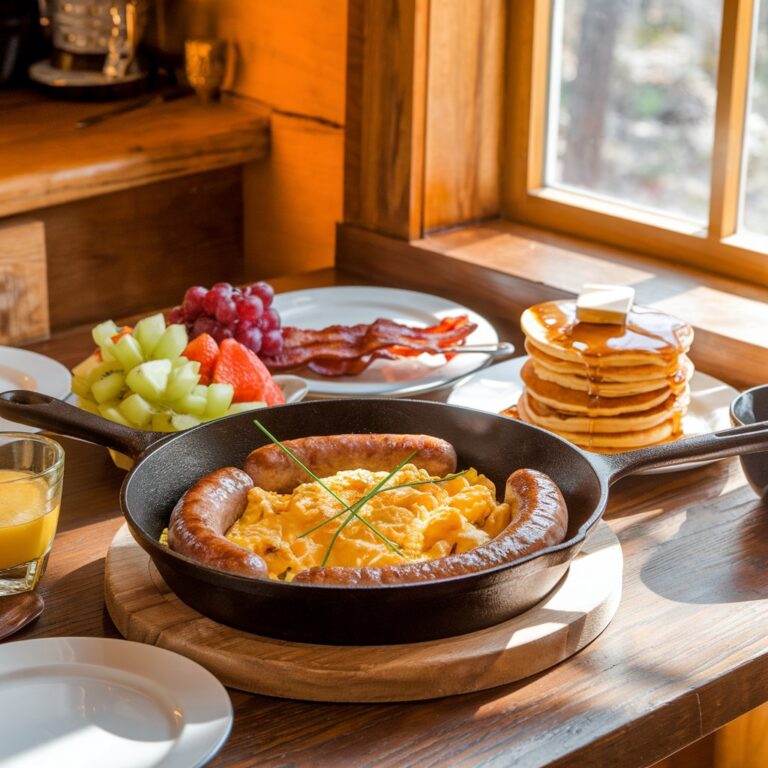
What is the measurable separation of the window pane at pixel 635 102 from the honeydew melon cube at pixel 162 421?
1176 mm

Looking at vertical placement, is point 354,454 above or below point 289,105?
below

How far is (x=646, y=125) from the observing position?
2.43 meters

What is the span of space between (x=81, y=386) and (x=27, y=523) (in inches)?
15.0

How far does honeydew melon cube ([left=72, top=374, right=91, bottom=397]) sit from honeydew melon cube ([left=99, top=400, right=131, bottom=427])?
4cm

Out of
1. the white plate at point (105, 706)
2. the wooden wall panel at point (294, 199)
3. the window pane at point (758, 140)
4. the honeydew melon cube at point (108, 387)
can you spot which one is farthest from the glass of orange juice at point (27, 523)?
the wooden wall panel at point (294, 199)

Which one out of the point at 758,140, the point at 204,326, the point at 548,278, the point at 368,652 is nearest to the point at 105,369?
the point at 204,326

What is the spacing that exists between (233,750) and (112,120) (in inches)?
79.2

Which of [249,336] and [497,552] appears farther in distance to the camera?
[249,336]

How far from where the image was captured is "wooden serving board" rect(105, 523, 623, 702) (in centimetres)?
105

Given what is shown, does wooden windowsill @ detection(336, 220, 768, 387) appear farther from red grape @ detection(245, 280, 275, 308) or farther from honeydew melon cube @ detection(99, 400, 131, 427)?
honeydew melon cube @ detection(99, 400, 131, 427)

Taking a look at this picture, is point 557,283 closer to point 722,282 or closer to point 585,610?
point 722,282

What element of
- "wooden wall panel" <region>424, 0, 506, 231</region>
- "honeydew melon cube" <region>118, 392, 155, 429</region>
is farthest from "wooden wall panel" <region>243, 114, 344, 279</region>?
"honeydew melon cube" <region>118, 392, 155, 429</region>

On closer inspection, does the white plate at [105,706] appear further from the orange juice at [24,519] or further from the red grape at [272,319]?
the red grape at [272,319]

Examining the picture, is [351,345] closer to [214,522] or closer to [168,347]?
[168,347]
